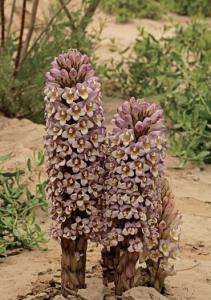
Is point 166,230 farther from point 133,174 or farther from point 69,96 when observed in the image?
point 69,96

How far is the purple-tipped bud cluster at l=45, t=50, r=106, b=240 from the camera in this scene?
9.87ft

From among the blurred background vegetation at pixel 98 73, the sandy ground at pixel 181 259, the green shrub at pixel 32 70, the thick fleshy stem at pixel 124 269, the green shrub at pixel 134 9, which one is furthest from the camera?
the green shrub at pixel 134 9

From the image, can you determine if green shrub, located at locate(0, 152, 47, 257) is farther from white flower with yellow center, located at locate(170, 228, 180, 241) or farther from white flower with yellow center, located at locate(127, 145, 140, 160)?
white flower with yellow center, located at locate(127, 145, 140, 160)

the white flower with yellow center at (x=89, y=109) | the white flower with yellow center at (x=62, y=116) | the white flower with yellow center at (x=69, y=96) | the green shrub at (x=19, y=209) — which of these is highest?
the white flower with yellow center at (x=69, y=96)

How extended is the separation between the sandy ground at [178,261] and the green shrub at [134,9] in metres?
5.06

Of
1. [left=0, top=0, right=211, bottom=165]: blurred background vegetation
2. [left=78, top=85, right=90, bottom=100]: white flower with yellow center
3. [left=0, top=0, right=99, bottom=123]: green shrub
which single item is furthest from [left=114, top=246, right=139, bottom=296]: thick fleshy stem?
[left=0, top=0, right=99, bottom=123]: green shrub

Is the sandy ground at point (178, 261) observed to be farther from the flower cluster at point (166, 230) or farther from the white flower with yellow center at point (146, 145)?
the white flower with yellow center at point (146, 145)

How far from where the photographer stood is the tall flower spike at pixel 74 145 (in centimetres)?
301

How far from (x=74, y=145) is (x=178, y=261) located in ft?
3.52

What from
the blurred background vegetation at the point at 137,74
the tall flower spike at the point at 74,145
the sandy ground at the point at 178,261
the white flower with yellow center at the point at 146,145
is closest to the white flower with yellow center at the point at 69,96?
the tall flower spike at the point at 74,145

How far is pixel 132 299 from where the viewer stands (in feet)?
10.4

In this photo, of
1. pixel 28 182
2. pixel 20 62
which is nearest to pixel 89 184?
pixel 28 182

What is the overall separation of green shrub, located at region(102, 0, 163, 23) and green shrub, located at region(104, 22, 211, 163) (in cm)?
283

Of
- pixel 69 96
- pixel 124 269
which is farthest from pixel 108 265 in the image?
pixel 69 96
